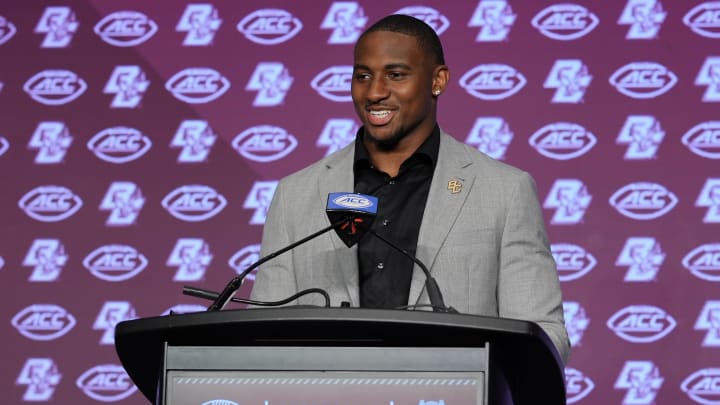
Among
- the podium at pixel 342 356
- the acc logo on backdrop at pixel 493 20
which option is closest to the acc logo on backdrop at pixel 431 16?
the acc logo on backdrop at pixel 493 20

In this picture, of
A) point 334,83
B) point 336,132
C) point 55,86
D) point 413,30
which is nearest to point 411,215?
point 413,30

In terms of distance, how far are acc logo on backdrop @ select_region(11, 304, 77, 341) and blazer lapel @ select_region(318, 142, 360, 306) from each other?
2.70 m

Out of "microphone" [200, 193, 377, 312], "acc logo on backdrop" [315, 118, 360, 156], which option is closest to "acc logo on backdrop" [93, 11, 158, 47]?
"acc logo on backdrop" [315, 118, 360, 156]

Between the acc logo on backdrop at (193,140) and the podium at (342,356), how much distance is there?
A: 11.3 ft

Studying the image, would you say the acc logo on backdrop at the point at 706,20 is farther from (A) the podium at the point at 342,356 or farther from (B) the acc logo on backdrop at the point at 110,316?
(A) the podium at the point at 342,356

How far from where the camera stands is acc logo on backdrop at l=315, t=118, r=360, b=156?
17.0 ft

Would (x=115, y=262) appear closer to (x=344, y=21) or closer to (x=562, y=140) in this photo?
(x=344, y=21)

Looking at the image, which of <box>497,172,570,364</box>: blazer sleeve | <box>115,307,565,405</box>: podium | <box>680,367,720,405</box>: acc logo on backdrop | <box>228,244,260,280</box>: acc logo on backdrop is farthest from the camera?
<box>228,244,260,280</box>: acc logo on backdrop

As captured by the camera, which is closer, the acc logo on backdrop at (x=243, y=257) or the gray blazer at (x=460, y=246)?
the gray blazer at (x=460, y=246)

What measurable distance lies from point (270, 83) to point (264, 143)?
0.29 metres

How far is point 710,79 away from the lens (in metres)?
5.06

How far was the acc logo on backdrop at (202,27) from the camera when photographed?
212 inches

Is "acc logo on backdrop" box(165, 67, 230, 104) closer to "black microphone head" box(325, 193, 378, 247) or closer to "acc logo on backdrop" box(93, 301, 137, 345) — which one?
"acc logo on backdrop" box(93, 301, 137, 345)

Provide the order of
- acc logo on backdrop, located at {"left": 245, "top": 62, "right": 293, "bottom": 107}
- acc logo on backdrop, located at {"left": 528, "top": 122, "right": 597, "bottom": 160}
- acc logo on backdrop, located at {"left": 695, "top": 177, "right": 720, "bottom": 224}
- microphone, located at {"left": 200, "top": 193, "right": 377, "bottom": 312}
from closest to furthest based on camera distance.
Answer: microphone, located at {"left": 200, "top": 193, "right": 377, "bottom": 312} < acc logo on backdrop, located at {"left": 695, "top": 177, "right": 720, "bottom": 224} < acc logo on backdrop, located at {"left": 528, "top": 122, "right": 597, "bottom": 160} < acc logo on backdrop, located at {"left": 245, "top": 62, "right": 293, "bottom": 107}
